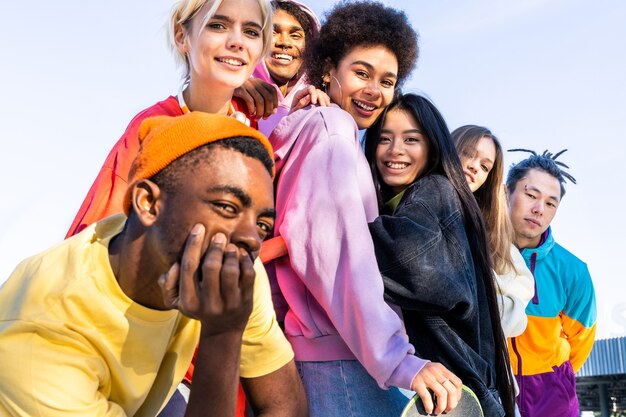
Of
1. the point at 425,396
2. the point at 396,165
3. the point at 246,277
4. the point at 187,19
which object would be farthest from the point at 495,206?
the point at 246,277

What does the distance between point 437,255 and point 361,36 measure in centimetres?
110

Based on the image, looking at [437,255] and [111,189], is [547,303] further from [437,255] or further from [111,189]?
[111,189]

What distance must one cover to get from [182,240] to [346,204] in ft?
3.00

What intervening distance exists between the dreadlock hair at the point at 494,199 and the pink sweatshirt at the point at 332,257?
5.73 ft

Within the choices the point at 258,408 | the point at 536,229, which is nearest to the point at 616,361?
the point at 536,229

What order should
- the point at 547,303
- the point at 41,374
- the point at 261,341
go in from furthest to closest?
the point at 547,303 → the point at 261,341 → the point at 41,374

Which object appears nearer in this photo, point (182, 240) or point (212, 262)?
point (212, 262)

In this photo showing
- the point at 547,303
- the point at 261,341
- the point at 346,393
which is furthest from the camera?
the point at 547,303

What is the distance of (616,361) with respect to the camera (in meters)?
11.2

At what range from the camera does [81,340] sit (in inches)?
81.8

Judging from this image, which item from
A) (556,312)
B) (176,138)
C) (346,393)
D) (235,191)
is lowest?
(556,312)

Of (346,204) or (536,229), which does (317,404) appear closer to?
(346,204)

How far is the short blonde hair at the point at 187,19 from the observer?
3203 millimetres

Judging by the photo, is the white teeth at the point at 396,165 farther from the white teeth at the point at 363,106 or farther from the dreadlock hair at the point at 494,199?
the dreadlock hair at the point at 494,199
